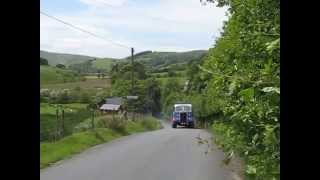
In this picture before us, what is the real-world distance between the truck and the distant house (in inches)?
201

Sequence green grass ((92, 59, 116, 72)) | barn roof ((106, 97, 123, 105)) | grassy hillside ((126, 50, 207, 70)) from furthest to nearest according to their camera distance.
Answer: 1. grassy hillside ((126, 50, 207, 70))
2. green grass ((92, 59, 116, 72))
3. barn roof ((106, 97, 123, 105))

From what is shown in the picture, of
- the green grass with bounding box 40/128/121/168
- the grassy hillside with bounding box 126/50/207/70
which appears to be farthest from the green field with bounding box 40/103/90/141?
the grassy hillside with bounding box 126/50/207/70

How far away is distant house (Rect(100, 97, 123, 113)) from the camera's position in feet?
178

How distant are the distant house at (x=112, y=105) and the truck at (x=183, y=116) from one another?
511 cm

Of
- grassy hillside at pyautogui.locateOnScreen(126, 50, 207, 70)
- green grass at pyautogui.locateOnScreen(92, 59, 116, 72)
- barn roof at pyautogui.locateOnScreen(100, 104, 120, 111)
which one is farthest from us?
grassy hillside at pyautogui.locateOnScreen(126, 50, 207, 70)

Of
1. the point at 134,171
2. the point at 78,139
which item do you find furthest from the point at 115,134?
the point at 134,171

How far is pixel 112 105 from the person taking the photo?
57750 millimetres

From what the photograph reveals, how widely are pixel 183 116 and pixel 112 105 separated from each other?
23.3ft

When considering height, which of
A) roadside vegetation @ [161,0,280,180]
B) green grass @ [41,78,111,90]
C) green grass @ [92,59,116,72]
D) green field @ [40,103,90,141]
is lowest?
green field @ [40,103,90,141]

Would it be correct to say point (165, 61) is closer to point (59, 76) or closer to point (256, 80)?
point (59, 76)

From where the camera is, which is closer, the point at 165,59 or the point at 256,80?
the point at 256,80

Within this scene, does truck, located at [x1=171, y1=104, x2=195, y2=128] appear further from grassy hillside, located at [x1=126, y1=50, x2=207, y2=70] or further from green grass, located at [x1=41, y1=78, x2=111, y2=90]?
grassy hillside, located at [x1=126, y1=50, x2=207, y2=70]

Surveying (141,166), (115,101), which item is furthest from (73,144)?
(115,101)
